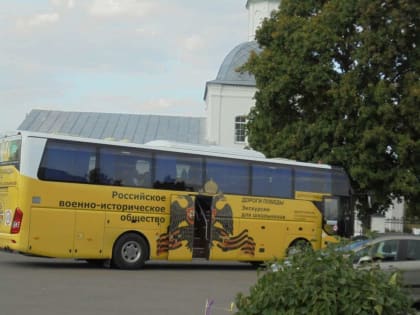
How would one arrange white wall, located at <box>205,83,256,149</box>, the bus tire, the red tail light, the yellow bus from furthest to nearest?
white wall, located at <box>205,83,256,149</box>
the bus tire
the yellow bus
the red tail light

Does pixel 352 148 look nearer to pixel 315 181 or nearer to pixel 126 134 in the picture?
pixel 315 181

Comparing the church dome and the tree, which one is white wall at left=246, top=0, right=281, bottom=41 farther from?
the tree

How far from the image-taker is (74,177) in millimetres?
18828

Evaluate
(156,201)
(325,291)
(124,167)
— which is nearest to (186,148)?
(156,201)

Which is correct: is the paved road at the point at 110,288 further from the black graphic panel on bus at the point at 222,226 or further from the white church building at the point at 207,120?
the white church building at the point at 207,120

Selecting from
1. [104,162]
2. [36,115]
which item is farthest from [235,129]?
[104,162]

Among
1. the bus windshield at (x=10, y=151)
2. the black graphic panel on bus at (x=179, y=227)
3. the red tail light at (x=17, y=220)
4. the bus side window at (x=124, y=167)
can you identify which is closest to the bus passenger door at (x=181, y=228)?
the black graphic panel on bus at (x=179, y=227)

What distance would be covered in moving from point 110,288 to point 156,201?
18.8 ft

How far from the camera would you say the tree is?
29.6 meters

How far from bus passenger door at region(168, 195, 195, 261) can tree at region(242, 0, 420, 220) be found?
1127 centimetres

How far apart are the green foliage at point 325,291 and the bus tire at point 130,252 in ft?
43.6

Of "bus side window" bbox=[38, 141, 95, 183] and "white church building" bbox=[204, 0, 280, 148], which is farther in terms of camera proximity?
"white church building" bbox=[204, 0, 280, 148]

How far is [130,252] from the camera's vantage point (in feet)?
65.2

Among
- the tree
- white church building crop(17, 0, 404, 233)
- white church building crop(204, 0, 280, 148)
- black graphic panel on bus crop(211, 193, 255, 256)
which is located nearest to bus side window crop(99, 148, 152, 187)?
black graphic panel on bus crop(211, 193, 255, 256)
